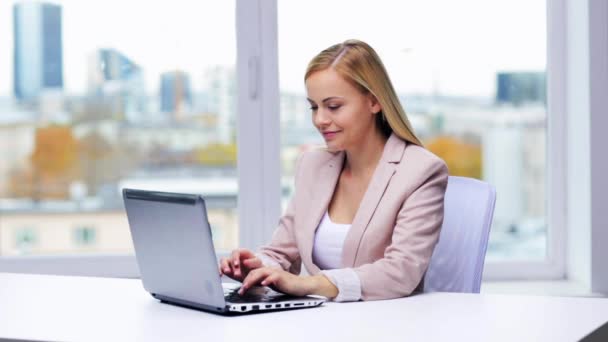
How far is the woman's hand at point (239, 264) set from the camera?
2330 mm

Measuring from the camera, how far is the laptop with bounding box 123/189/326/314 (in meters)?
1.96

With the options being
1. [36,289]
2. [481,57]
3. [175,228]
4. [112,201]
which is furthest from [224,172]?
[175,228]

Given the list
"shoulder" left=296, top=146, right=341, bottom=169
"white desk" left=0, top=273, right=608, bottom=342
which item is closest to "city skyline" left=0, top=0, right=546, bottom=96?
"shoulder" left=296, top=146, right=341, bottom=169

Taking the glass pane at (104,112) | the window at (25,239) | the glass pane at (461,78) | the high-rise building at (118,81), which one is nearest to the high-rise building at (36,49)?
the glass pane at (104,112)

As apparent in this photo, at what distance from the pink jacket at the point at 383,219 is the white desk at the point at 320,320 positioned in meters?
0.09

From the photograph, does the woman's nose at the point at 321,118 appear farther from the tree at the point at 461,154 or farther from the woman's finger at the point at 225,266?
the tree at the point at 461,154

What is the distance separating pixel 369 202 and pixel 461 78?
159cm

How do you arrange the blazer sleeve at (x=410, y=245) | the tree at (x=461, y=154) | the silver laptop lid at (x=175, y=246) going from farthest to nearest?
the tree at (x=461, y=154)
the blazer sleeve at (x=410, y=245)
the silver laptop lid at (x=175, y=246)

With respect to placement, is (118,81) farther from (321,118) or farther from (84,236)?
(321,118)

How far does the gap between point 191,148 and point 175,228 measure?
185cm

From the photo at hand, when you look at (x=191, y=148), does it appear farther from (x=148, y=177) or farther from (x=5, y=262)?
(x=5, y=262)

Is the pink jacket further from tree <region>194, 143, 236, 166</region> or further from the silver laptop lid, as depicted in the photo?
tree <region>194, 143, 236, 166</region>

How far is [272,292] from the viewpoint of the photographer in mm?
2176

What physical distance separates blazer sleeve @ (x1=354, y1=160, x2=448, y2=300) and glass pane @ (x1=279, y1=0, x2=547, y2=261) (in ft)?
4.87
